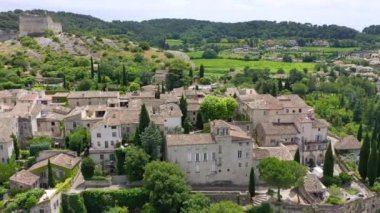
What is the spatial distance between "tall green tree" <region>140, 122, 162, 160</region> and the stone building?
1505 mm

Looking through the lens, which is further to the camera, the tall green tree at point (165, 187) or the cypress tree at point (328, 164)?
the cypress tree at point (328, 164)

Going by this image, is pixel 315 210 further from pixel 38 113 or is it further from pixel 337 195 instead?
pixel 38 113

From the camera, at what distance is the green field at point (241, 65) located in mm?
171625

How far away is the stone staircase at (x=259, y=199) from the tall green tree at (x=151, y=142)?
561 inches

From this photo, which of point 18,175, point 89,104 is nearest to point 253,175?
point 18,175

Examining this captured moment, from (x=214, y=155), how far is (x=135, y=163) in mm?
10842

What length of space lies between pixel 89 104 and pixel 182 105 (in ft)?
62.2

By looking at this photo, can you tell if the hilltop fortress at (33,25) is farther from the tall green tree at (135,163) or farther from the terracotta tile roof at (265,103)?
the tall green tree at (135,163)

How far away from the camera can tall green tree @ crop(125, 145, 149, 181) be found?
5638cm

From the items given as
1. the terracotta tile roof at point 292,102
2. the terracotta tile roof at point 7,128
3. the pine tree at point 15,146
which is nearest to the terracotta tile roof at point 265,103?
the terracotta tile roof at point 292,102

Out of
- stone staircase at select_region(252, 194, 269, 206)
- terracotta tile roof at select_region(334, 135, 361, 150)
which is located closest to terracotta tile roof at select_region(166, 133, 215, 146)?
stone staircase at select_region(252, 194, 269, 206)

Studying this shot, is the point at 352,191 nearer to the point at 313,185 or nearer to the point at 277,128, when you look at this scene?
the point at 313,185

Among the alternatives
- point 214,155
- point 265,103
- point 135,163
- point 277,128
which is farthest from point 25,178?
point 265,103

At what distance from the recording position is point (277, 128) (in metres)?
68.9
